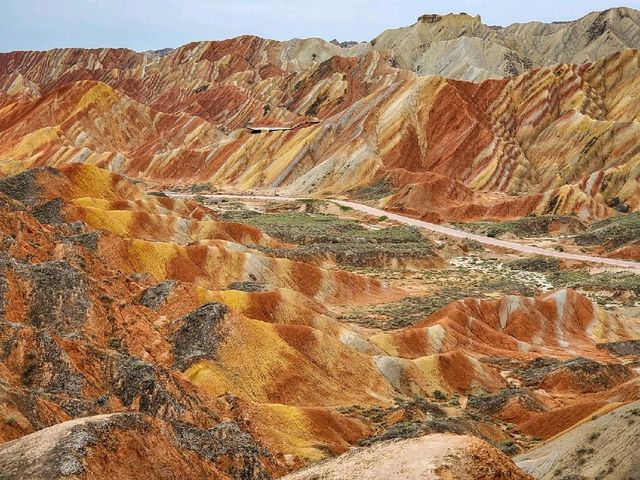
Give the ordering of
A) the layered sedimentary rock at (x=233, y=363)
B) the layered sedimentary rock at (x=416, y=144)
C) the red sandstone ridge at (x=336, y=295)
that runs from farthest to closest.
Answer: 1. the layered sedimentary rock at (x=416, y=144)
2. the red sandstone ridge at (x=336, y=295)
3. the layered sedimentary rock at (x=233, y=363)

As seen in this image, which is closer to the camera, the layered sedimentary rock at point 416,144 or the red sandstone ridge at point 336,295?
the red sandstone ridge at point 336,295

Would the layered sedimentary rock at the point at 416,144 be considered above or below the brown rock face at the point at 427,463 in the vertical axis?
above

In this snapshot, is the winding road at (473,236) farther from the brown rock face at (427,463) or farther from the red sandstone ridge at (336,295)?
the brown rock face at (427,463)

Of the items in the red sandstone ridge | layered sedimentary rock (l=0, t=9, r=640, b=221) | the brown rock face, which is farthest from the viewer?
layered sedimentary rock (l=0, t=9, r=640, b=221)

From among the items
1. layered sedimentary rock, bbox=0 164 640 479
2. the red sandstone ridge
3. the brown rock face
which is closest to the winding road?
the red sandstone ridge

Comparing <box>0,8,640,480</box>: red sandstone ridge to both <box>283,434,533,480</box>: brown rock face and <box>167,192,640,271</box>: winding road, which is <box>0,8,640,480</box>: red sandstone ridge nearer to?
<box>283,434,533,480</box>: brown rock face

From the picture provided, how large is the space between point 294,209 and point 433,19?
114m

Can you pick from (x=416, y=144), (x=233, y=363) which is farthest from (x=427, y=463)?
(x=416, y=144)

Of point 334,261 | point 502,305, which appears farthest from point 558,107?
point 502,305

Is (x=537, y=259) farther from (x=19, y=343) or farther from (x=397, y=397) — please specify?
(x=19, y=343)

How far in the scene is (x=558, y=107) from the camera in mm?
120188

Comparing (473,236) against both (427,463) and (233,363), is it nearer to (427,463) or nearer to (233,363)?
(233,363)

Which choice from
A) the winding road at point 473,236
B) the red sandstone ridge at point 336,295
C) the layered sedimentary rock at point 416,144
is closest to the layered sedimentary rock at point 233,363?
the red sandstone ridge at point 336,295

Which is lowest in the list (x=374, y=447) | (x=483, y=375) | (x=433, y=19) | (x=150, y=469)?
(x=483, y=375)
